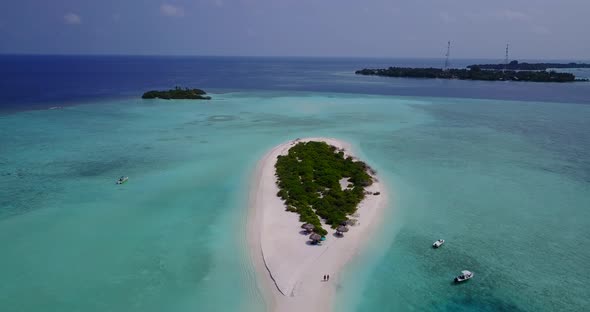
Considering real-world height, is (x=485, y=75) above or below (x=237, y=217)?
above

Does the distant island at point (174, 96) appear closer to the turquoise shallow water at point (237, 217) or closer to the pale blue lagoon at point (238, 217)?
the pale blue lagoon at point (238, 217)

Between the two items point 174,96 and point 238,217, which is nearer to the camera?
point 238,217

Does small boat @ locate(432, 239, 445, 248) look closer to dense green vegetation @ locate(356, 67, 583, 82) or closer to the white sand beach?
the white sand beach

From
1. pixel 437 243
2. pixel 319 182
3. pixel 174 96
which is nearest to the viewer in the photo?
pixel 437 243

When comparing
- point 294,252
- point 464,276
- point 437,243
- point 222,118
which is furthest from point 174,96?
point 464,276

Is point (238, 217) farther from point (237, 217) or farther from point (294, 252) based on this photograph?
point (294, 252)

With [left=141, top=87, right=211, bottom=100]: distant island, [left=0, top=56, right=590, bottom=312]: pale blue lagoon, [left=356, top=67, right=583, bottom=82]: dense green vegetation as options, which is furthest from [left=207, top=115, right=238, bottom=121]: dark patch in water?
[left=356, top=67, right=583, bottom=82]: dense green vegetation
